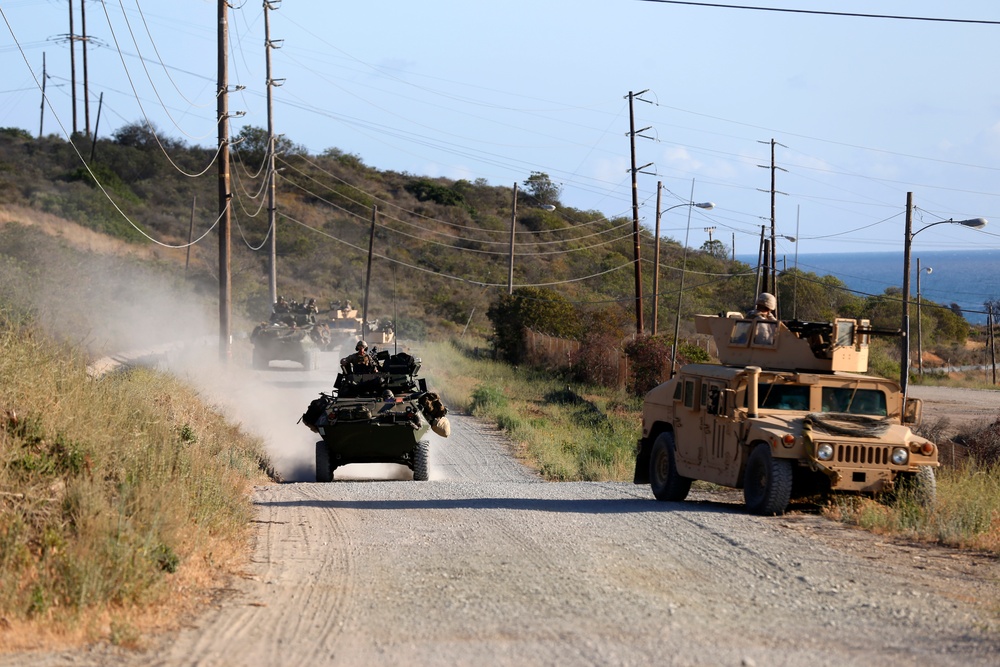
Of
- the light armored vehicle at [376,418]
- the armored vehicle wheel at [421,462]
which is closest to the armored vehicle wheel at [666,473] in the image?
the light armored vehicle at [376,418]

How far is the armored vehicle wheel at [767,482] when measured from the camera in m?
12.7

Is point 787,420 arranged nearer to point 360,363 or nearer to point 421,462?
point 421,462

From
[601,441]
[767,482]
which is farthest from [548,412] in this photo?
[767,482]

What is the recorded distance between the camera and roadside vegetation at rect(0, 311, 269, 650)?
7.59 m

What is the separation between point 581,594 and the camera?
28.8ft

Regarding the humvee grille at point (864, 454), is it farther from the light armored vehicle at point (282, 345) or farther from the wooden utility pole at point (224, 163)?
the light armored vehicle at point (282, 345)

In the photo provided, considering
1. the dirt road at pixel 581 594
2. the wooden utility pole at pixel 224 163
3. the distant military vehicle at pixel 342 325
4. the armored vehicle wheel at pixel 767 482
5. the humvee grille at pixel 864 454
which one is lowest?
the dirt road at pixel 581 594

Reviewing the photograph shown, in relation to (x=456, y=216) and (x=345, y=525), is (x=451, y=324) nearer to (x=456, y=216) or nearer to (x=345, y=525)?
(x=456, y=216)

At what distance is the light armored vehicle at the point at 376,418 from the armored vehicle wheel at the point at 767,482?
23.3 ft

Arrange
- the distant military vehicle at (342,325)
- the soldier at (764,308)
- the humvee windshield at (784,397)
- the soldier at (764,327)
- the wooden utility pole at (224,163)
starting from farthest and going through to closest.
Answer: the distant military vehicle at (342,325) → the wooden utility pole at (224,163) → the soldier at (764,308) → the soldier at (764,327) → the humvee windshield at (784,397)

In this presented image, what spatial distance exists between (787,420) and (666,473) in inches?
95.5

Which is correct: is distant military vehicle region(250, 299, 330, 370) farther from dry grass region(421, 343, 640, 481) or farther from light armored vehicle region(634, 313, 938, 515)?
light armored vehicle region(634, 313, 938, 515)

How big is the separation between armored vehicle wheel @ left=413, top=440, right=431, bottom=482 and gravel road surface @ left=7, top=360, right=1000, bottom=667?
17.8 feet

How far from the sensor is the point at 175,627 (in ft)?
25.3
